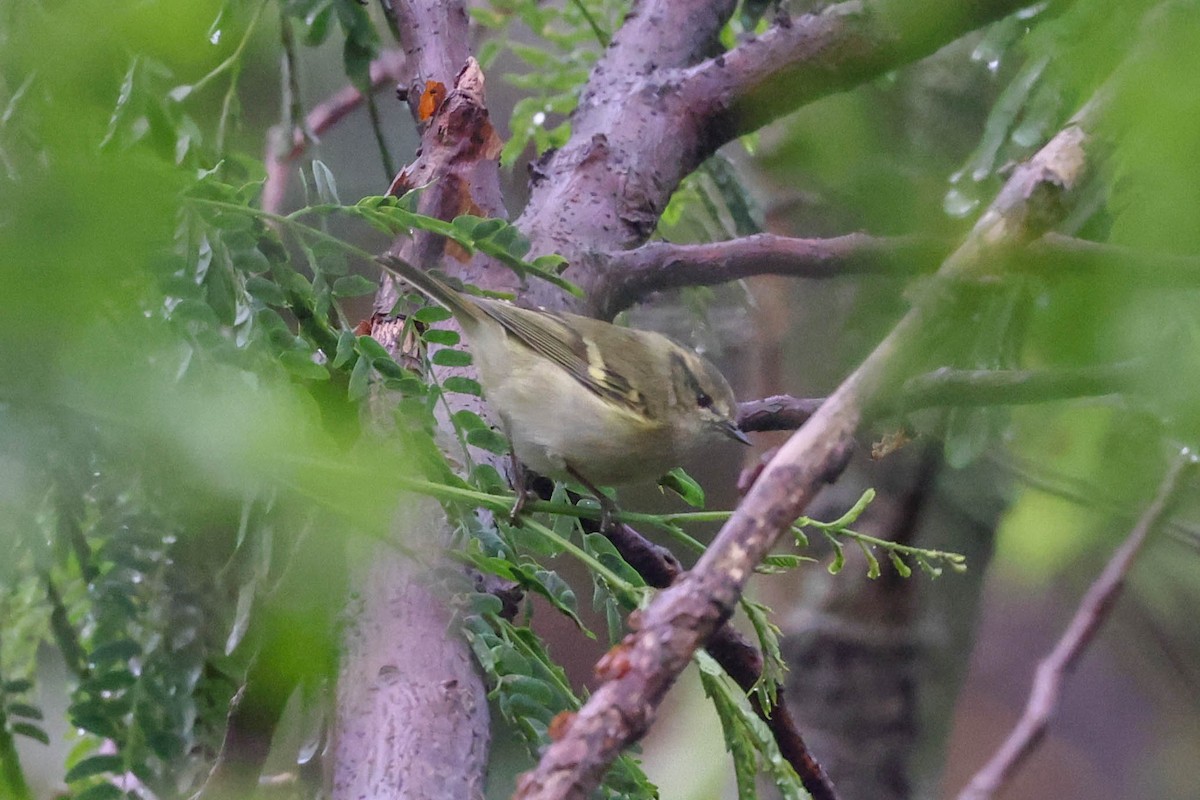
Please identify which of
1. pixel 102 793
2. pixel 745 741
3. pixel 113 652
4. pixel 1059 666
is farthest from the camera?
pixel 113 652

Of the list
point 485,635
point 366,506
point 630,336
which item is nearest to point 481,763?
point 485,635

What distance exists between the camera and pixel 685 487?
1.88 metres

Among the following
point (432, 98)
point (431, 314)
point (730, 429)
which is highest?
point (432, 98)

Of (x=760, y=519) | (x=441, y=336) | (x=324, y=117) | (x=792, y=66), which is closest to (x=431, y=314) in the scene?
(x=441, y=336)

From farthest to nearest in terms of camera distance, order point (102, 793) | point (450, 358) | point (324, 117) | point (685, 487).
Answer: point (324, 117) < point (685, 487) < point (450, 358) < point (102, 793)

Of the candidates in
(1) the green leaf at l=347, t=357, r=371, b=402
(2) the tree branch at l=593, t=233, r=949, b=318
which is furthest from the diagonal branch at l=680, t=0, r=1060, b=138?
(1) the green leaf at l=347, t=357, r=371, b=402

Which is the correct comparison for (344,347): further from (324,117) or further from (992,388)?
(324,117)

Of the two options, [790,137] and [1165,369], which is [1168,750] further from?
[1165,369]

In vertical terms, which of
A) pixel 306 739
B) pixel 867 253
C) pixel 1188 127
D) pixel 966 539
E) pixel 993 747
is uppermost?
pixel 1188 127

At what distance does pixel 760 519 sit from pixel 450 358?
37.7 inches

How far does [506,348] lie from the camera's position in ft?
7.08

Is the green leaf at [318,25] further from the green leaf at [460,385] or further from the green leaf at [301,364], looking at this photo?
the green leaf at [301,364]

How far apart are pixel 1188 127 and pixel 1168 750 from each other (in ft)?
21.2

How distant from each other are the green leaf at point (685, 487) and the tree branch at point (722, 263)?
1.15ft
